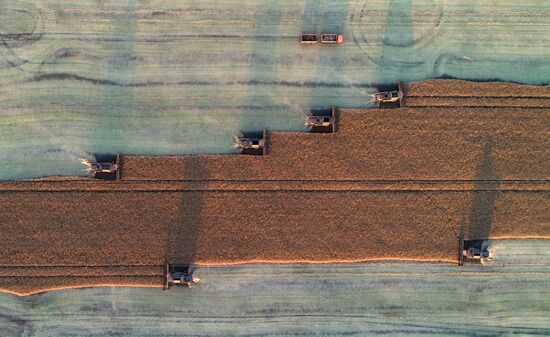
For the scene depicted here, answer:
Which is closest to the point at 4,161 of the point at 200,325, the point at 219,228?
the point at 219,228

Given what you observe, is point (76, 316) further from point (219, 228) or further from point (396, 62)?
point (396, 62)

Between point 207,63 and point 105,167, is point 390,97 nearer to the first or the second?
point 207,63

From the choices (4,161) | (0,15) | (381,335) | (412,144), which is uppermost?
(0,15)

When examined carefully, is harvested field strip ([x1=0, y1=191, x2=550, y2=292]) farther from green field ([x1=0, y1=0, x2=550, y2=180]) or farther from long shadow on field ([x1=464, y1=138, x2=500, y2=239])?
green field ([x1=0, y1=0, x2=550, y2=180])

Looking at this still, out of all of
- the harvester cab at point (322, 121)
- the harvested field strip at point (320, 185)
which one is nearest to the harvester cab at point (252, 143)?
the harvested field strip at point (320, 185)

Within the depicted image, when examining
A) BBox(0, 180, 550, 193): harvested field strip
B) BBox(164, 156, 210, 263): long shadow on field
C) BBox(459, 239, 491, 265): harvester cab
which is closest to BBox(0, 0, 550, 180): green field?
BBox(164, 156, 210, 263): long shadow on field

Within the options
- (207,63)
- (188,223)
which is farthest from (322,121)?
(188,223)
